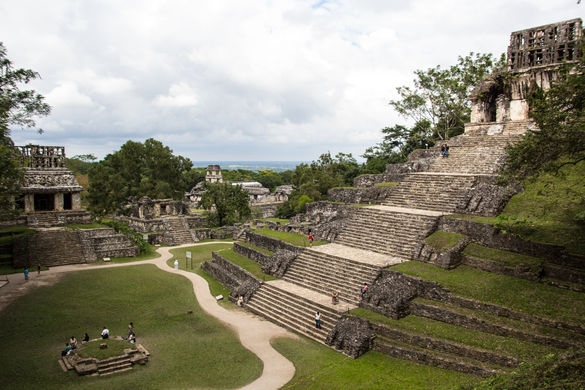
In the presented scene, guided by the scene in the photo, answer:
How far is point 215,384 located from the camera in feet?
38.1

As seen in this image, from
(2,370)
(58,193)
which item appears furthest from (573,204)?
(58,193)

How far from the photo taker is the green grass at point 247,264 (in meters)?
20.0

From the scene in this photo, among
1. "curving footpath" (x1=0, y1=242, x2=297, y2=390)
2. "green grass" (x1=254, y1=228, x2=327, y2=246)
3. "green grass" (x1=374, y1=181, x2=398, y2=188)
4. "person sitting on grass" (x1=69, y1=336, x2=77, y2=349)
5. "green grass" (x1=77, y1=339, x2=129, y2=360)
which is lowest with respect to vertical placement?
"curving footpath" (x1=0, y1=242, x2=297, y2=390)

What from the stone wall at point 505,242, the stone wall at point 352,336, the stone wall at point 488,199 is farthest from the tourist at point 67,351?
the stone wall at point 488,199

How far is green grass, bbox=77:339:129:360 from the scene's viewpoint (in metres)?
12.7

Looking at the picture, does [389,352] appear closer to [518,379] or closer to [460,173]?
[518,379]

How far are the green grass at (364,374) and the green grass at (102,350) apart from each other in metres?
5.71

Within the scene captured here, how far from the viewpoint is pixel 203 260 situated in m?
27.8

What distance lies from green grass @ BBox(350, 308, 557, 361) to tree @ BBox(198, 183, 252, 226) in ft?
87.6

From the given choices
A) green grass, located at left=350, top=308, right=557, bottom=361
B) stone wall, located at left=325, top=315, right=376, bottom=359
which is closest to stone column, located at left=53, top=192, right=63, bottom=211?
stone wall, located at left=325, top=315, right=376, bottom=359

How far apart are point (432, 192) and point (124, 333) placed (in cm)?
1720

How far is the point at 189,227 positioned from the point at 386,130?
2487cm

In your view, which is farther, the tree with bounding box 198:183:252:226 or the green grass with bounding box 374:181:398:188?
the tree with bounding box 198:183:252:226

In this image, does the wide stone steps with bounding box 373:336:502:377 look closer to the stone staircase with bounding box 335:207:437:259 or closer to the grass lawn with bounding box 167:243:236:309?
the stone staircase with bounding box 335:207:437:259
